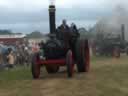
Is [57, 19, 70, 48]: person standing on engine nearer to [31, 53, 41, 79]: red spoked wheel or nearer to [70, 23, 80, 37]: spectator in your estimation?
[70, 23, 80, 37]: spectator

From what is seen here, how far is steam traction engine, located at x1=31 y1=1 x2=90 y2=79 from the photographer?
16.1 metres

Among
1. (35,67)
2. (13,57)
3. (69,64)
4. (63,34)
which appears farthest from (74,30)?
(13,57)

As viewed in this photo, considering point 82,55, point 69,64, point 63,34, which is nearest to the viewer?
point 69,64

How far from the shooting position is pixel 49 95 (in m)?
11.4

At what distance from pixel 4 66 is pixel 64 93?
497 inches

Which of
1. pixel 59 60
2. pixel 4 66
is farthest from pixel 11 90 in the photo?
pixel 4 66

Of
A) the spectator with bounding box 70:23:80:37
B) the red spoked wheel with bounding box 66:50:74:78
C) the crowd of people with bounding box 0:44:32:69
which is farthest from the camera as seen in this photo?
the crowd of people with bounding box 0:44:32:69

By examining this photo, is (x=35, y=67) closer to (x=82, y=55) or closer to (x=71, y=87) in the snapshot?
(x=82, y=55)

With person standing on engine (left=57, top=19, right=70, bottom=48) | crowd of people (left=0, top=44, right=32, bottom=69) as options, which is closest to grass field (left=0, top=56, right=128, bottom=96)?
person standing on engine (left=57, top=19, right=70, bottom=48)

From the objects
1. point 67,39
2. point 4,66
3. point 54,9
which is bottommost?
point 4,66

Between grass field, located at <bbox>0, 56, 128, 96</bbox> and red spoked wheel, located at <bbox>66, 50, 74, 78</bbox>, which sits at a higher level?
red spoked wheel, located at <bbox>66, 50, 74, 78</bbox>

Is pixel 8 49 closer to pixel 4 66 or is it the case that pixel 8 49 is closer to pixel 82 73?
pixel 4 66

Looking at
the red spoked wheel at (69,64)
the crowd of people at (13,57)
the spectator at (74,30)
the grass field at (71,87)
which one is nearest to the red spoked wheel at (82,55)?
the spectator at (74,30)

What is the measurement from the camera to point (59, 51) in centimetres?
1641
